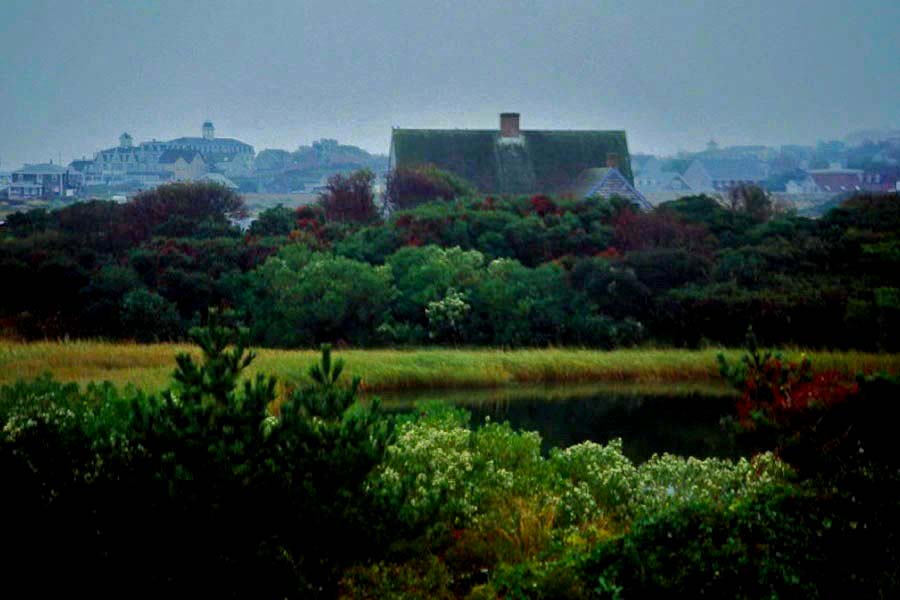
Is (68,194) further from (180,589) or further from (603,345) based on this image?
(180,589)

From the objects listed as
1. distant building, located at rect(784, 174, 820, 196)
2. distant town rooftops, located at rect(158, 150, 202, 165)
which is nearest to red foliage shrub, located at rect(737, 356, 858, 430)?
distant town rooftops, located at rect(158, 150, 202, 165)

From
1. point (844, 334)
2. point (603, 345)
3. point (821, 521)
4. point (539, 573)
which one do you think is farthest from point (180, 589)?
point (844, 334)

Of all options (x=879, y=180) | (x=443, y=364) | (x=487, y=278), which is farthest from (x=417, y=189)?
(x=443, y=364)

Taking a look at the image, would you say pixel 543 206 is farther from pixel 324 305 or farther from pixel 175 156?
pixel 175 156

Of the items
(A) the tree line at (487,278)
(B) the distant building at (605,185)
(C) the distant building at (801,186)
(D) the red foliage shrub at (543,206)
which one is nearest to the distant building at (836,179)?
(C) the distant building at (801,186)

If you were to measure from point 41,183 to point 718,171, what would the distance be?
2959 centimetres

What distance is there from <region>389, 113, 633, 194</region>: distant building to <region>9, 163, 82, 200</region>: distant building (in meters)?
11.4

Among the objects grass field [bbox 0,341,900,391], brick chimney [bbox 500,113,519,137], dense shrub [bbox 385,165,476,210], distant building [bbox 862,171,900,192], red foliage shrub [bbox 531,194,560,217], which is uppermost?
brick chimney [bbox 500,113,519,137]

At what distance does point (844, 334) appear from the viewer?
2000 centimetres

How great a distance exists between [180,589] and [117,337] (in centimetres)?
1541

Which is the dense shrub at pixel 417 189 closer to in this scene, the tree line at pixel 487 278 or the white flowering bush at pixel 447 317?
the tree line at pixel 487 278

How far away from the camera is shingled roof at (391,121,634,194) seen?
3856 centimetres

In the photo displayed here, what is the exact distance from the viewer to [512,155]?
40031 mm

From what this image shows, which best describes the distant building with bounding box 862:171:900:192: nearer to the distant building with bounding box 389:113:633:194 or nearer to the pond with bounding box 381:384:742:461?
the distant building with bounding box 389:113:633:194
